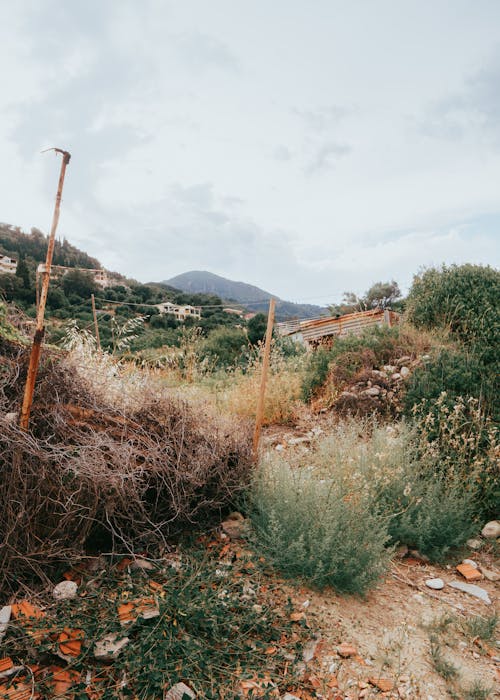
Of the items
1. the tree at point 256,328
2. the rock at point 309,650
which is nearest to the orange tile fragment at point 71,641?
the rock at point 309,650

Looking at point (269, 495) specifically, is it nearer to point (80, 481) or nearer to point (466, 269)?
point (80, 481)

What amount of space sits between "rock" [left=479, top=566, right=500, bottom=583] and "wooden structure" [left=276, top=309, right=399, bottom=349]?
6.80 m

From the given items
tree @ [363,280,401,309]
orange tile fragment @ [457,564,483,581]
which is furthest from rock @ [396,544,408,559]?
tree @ [363,280,401,309]

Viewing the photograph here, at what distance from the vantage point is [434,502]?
12.0 ft

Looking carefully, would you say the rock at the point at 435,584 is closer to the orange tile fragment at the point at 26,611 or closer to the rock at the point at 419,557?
the rock at the point at 419,557

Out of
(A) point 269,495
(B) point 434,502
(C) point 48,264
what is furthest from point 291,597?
(C) point 48,264

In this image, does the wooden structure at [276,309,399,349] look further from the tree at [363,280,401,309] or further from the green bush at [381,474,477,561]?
the tree at [363,280,401,309]

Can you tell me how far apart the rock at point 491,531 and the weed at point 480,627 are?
122cm

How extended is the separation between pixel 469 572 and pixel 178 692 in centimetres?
252

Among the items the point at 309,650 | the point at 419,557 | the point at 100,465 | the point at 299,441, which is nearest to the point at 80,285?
the point at 299,441

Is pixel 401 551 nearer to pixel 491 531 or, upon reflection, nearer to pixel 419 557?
pixel 419 557

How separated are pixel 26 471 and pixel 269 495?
1.66m

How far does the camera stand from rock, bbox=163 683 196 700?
178 cm

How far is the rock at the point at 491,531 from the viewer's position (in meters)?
3.82
